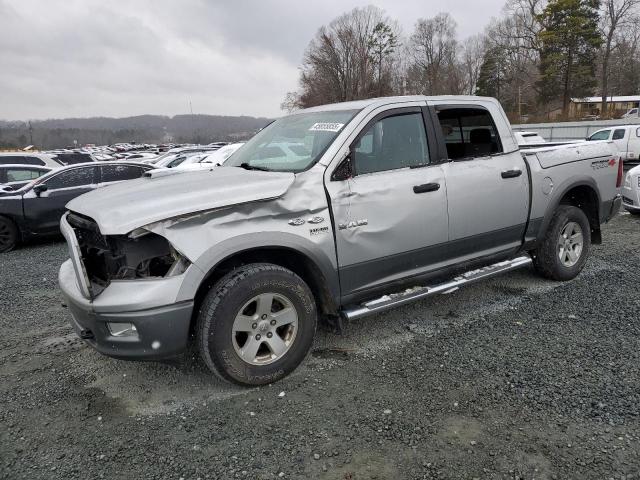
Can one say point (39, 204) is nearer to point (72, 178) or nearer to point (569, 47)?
point (72, 178)

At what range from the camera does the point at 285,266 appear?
3.39 meters

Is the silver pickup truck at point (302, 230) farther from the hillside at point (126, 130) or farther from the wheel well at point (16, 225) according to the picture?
the hillside at point (126, 130)

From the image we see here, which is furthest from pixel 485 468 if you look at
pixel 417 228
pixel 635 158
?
pixel 635 158

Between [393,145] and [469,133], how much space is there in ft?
3.03

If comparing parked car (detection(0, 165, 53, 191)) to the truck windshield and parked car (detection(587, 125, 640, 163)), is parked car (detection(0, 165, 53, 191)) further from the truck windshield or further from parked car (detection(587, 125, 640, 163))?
parked car (detection(587, 125, 640, 163))

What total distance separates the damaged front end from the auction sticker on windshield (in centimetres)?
149

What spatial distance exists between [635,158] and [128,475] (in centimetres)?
2114

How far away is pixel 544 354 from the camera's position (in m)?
3.45

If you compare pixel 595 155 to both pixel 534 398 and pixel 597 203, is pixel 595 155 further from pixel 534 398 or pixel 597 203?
pixel 534 398

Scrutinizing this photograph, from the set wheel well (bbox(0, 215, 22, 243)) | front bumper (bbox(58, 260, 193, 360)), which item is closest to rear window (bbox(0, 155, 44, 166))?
wheel well (bbox(0, 215, 22, 243))

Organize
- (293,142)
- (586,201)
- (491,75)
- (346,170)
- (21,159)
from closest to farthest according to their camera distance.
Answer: (346,170) → (293,142) → (586,201) → (21,159) → (491,75)

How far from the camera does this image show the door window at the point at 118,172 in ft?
30.1

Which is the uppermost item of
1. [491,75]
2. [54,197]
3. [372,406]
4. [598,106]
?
[491,75]

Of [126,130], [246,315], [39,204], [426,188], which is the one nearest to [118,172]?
[39,204]
